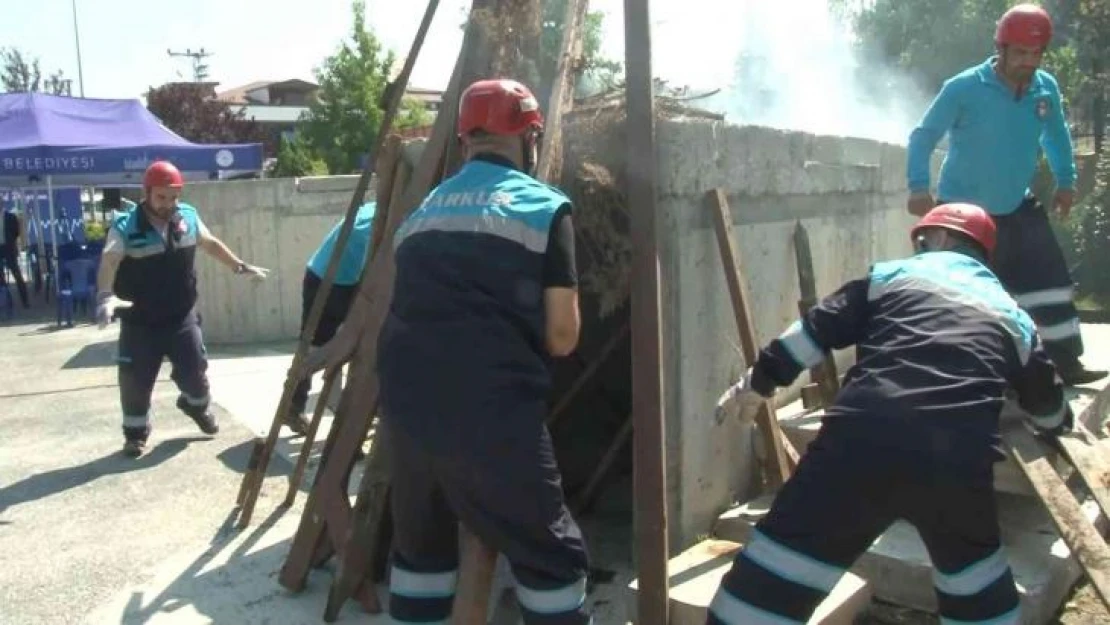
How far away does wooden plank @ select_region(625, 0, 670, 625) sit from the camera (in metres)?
3.48

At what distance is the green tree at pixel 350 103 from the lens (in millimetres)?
29328

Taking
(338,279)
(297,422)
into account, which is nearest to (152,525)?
(297,422)

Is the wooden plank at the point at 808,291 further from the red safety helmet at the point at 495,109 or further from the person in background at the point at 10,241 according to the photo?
the person in background at the point at 10,241

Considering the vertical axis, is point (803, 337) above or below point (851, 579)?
above

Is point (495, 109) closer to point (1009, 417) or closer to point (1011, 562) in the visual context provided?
point (1009, 417)

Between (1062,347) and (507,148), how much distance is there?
3.09 metres

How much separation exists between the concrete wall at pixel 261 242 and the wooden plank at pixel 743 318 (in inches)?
271

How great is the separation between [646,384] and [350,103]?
27453mm

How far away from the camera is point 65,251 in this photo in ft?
44.1

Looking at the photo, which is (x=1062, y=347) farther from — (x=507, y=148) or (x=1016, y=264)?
(x=507, y=148)

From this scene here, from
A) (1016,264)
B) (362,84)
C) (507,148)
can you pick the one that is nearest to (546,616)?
(507,148)

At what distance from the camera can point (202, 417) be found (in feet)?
21.9

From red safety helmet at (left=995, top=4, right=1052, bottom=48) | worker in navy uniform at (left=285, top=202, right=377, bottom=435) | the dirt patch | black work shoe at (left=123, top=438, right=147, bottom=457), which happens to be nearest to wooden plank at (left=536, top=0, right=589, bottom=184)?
red safety helmet at (left=995, top=4, right=1052, bottom=48)

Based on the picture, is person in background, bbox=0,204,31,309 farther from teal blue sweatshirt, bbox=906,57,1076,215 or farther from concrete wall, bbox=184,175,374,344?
teal blue sweatshirt, bbox=906,57,1076,215
